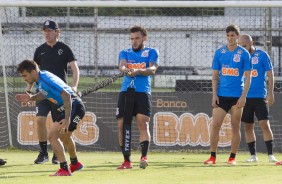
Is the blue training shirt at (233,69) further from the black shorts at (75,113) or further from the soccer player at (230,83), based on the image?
the black shorts at (75,113)

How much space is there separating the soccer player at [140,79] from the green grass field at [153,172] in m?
0.59

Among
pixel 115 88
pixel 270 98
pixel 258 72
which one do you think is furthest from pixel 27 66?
pixel 115 88

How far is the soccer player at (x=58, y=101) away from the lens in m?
10.4

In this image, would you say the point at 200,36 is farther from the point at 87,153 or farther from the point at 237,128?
the point at 237,128

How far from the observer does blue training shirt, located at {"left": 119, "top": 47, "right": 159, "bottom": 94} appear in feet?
39.5

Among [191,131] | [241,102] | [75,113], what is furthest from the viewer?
[191,131]

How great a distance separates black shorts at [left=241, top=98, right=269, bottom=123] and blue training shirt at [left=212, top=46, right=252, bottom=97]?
29.6 inches

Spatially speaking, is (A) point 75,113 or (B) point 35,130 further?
(B) point 35,130

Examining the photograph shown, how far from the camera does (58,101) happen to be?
35.4 ft

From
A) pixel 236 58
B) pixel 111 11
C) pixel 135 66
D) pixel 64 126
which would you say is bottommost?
pixel 64 126

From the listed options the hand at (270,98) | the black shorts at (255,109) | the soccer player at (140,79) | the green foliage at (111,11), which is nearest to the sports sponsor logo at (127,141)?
the soccer player at (140,79)

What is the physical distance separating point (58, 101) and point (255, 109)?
384 centimetres

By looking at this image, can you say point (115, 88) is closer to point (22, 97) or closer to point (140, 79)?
point (140, 79)

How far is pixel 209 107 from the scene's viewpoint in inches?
635
